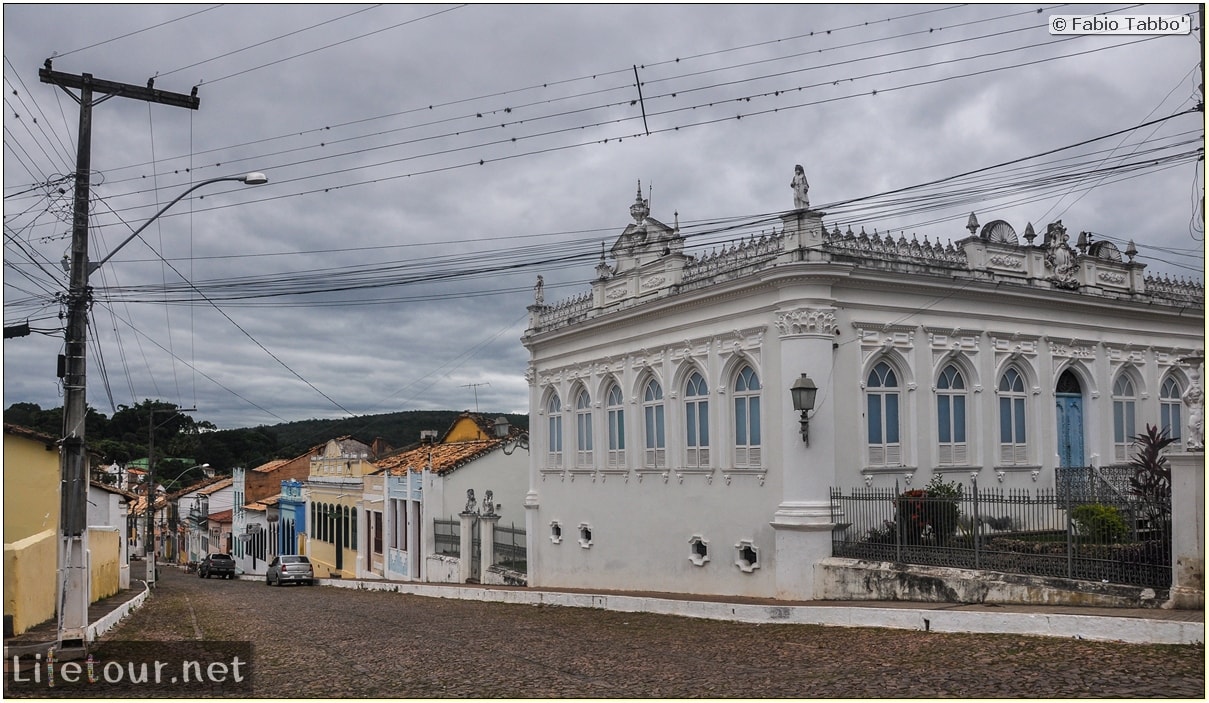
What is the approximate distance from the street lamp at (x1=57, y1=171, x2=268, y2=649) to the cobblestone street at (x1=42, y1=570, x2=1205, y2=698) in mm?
2347

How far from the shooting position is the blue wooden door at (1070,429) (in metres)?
21.9

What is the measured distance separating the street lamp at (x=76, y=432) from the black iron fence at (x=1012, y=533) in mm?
10811

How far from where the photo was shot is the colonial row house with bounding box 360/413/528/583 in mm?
31016

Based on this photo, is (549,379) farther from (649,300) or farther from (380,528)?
(380,528)

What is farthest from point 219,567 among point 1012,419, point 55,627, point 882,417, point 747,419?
point 1012,419

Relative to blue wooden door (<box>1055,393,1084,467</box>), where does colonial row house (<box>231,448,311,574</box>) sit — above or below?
below

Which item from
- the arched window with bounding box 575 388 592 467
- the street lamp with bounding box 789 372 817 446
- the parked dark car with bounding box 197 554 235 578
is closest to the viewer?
the street lamp with bounding box 789 372 817 446

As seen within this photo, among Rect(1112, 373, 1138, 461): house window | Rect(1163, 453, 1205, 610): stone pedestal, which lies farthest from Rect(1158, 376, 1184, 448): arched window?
Rect(1163, 453, 1205, 610): stone pedestal

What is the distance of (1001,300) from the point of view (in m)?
21.1

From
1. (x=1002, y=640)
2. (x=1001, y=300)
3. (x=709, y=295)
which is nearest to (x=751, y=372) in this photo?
(x=709, y=295)

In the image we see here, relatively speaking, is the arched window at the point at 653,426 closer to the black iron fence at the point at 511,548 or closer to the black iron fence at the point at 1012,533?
the black iron fence at the point at 1012,533

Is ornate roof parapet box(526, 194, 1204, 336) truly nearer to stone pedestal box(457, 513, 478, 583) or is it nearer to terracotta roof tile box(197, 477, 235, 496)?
stone pedestal box(457, 513, 478, 583)

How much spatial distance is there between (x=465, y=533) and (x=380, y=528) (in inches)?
360

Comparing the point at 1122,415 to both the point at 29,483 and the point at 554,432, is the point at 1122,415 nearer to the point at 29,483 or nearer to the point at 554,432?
the point at 554,432
